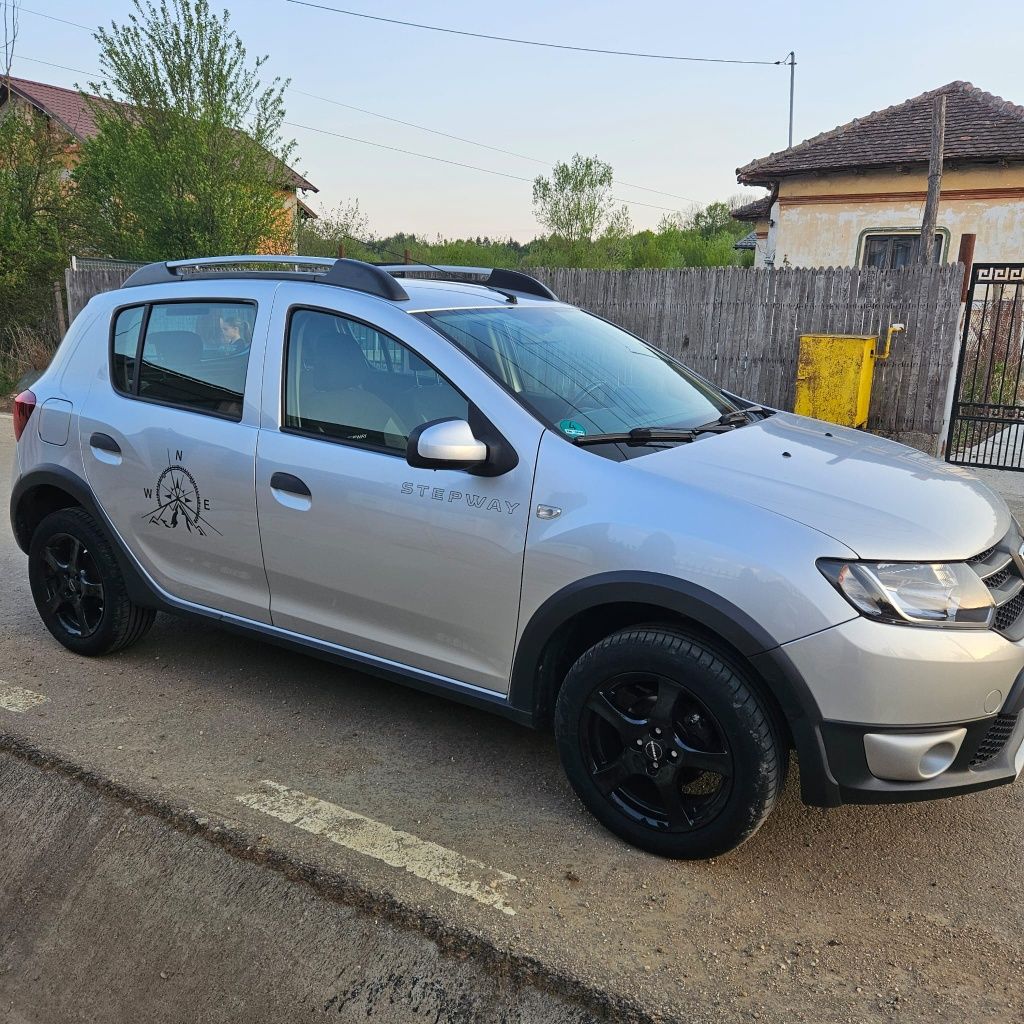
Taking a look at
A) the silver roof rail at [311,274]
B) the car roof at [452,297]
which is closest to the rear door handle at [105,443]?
the silver roof rail at [311,274]

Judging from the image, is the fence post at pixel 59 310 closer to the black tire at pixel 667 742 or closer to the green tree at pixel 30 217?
the green tree at pixel 30 217

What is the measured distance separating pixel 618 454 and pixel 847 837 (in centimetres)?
144

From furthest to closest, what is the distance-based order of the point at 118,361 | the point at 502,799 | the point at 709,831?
the point at 118,361
the point at 502,799
the point at 709,831

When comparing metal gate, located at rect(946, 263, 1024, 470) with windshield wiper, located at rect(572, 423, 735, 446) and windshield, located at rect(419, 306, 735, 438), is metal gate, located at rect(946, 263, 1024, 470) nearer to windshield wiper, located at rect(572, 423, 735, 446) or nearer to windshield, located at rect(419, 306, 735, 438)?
windshield, located at rect(419, 306, 735, 438)

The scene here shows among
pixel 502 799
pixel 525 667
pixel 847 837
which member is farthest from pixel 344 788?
pixel 847 837

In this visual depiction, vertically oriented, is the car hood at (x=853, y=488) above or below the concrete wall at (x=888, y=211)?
below

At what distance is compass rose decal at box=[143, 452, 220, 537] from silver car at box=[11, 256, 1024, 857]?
1cm

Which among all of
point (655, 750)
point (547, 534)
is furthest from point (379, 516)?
point (655, 750)

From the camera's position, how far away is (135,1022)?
238 centimetres

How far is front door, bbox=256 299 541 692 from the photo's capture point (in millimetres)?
2891

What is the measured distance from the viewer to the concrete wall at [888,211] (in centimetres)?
1638

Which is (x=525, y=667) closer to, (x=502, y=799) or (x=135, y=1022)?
(x=502, y=799)

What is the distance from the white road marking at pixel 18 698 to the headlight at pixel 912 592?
320 cm

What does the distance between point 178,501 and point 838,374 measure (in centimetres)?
711
